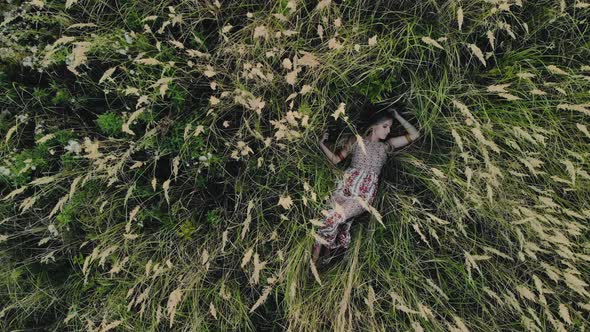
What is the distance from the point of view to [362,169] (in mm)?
2416

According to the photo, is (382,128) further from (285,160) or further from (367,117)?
(285,160)

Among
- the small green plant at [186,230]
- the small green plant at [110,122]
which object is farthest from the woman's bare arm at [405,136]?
the small green plant at [110,122]

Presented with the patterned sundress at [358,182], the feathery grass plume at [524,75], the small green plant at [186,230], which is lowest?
the small green plant at [186,230]

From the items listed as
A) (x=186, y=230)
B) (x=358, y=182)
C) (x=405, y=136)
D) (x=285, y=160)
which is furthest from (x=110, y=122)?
(x=405, y=136)

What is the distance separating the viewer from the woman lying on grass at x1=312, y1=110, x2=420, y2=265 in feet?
7.84

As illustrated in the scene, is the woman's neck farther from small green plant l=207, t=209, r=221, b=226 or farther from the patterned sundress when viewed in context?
small green plant l=207, t=209, r=221, b=226

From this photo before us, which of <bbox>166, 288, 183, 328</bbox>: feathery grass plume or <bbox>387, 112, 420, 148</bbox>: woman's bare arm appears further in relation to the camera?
<bbox>387, 112, 420, 148</bbox>: woman's bare arm

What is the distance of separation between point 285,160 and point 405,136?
0.74 meters

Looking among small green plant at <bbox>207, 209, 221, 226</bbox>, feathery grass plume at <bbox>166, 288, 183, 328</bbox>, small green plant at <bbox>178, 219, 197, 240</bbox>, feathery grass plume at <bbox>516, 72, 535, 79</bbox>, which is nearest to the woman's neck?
feathery grass plume at <bbox>516, 72, 535, 79</bbox>

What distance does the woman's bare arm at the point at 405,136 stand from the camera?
2402 millimetres

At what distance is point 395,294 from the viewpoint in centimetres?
224

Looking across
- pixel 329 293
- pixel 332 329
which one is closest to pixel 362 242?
pixel 329 293

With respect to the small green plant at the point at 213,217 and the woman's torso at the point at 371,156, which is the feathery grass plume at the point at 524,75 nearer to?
the woman's torso at the point at 371,156

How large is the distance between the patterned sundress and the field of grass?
9 cm
